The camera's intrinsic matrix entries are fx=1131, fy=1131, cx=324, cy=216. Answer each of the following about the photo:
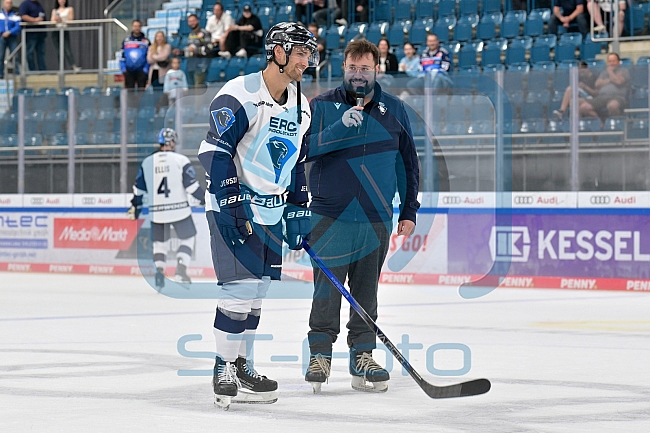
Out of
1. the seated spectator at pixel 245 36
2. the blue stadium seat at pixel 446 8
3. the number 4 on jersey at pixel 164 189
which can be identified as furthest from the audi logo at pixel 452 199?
the seated spectator at pixel 245 36

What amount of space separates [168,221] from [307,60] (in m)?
7.55

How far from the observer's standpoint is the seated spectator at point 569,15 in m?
14.8

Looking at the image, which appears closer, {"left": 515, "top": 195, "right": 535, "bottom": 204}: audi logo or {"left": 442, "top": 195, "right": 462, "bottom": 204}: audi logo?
{"left": 515, "top": 195, "right": 535, "bottom": 204}: audi logo

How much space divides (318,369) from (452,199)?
25.9 ft

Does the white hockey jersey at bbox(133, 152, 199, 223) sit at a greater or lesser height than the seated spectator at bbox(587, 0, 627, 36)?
lesser

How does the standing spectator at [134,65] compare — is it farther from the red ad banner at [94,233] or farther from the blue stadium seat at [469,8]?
the blue stadium seat at [469,8]

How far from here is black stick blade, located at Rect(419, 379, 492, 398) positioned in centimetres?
486

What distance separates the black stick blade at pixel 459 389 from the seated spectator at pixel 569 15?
34.7 ft

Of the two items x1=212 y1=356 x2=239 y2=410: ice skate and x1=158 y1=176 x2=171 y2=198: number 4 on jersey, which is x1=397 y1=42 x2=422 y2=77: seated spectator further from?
x1=212 y1=356 x2=239 y2=410: ice skate

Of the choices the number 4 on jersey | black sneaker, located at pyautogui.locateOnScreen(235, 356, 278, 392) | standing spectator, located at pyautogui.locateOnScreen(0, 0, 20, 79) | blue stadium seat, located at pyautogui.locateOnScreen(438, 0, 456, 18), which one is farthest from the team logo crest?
standing spectator, located at pyautogui.locateOnScreen(0, 0, 20, 79)

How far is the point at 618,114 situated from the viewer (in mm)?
11891

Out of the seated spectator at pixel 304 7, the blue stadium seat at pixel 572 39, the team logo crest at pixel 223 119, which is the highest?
the seated spectator at pixel 304 7

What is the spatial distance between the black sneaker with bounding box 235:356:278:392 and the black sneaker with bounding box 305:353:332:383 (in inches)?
12.9

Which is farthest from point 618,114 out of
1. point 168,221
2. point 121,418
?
point 121,418
